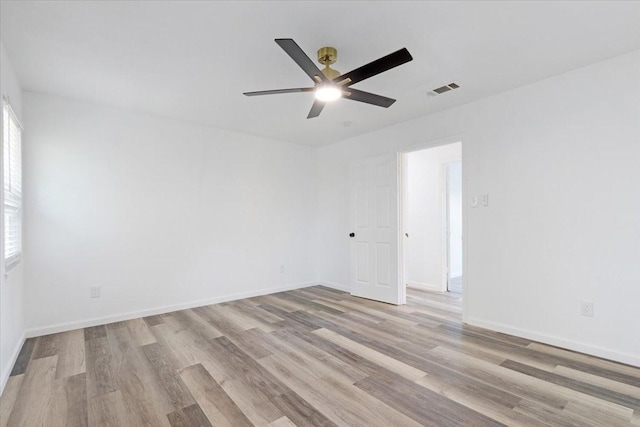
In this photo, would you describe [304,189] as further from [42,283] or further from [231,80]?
[42,283]

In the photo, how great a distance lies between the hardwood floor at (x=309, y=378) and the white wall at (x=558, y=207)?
0.32m

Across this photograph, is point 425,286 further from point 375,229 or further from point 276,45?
point 276,45

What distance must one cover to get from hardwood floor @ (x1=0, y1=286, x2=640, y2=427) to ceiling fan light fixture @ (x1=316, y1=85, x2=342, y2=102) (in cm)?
218

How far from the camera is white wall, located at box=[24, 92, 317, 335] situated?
334cm

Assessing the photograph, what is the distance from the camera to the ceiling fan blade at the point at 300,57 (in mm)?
1785

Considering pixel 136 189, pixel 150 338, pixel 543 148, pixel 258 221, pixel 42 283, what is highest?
pixel 543 148

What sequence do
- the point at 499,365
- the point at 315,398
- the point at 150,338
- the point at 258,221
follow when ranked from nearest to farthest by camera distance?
the point at 315,398 → the point at 499,365 → the point at 150,338 → the point at 258,221

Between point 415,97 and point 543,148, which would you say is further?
point 415,97

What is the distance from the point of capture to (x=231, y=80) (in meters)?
2.97

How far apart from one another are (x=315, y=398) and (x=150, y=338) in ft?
6.69

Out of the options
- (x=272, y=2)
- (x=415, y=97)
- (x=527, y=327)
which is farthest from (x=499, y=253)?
(x=272, y=2)

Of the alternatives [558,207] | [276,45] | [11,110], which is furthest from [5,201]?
[558,207]

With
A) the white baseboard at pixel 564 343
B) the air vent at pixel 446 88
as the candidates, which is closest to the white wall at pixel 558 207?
the white baseboard at pixel 564 343

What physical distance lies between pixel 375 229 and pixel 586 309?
8.29 ft
